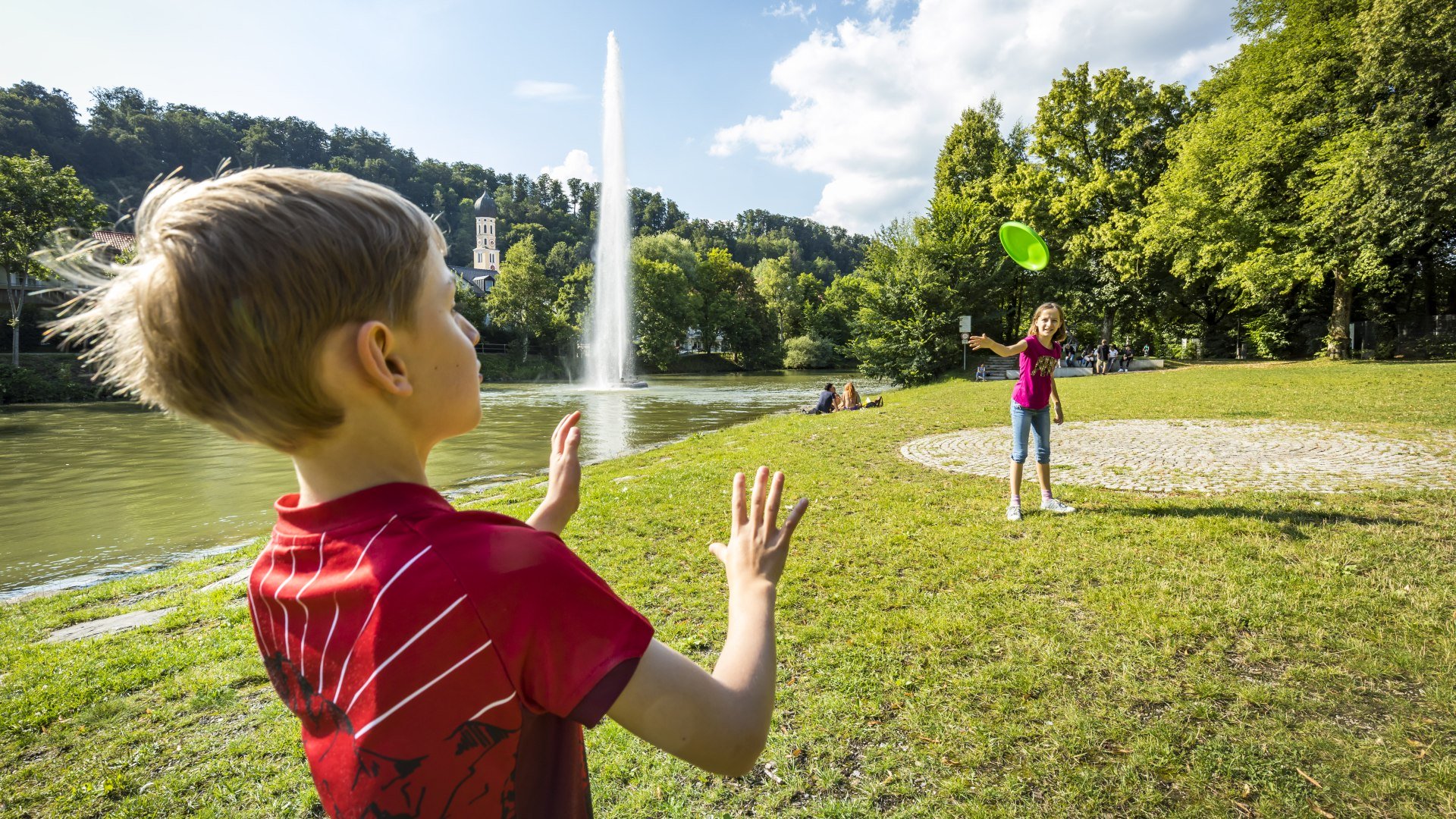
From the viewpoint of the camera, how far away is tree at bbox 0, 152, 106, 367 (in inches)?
1280

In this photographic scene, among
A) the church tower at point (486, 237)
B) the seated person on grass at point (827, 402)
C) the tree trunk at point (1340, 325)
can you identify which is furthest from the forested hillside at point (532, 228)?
the tree trunk at point (1340, 325)

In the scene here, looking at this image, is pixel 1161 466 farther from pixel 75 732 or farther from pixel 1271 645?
pixel 75 732

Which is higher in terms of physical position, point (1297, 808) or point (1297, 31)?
point (1297, 31)

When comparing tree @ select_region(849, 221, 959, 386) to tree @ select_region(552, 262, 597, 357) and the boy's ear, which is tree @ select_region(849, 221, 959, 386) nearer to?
tree @ select_region(552, 262, 597, 357)

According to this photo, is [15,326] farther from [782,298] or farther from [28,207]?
[782,298]

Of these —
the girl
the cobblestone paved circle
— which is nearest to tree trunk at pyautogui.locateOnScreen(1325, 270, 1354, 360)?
the cobblestone paved circle

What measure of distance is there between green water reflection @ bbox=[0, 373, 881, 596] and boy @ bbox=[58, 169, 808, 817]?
0.19m

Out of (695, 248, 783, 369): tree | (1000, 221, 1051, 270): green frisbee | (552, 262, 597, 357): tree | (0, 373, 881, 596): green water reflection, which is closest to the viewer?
(1000, 221, 1051, 270): green frisbee

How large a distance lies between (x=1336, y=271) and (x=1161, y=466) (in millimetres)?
28172

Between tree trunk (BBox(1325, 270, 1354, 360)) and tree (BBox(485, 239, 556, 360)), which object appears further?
tree (BBox(485, 239, 556, 360))

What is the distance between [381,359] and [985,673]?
3.81m

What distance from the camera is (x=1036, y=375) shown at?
22.7 feet

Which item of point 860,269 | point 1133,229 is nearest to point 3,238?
point 860,269

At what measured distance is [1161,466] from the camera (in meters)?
8.91
